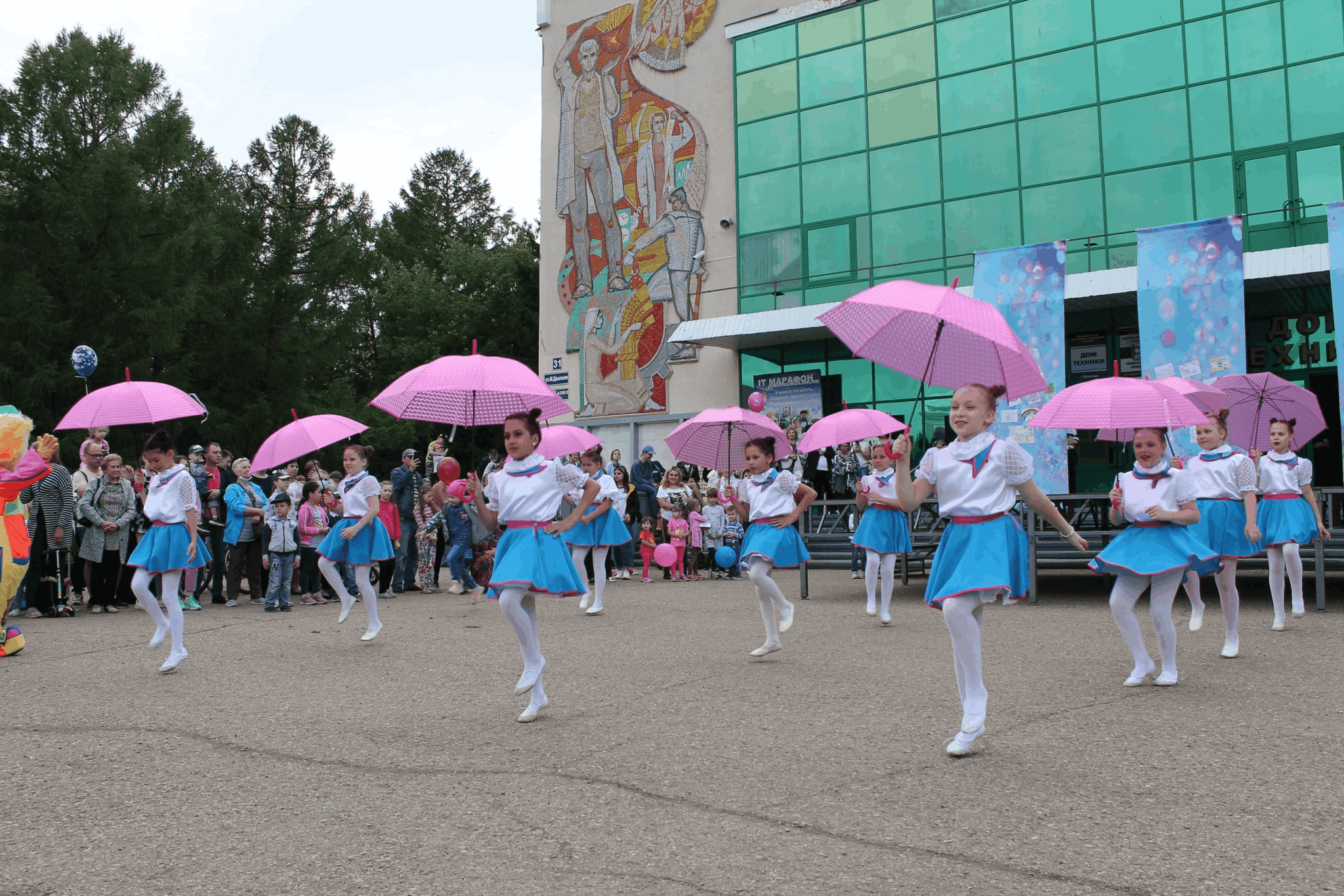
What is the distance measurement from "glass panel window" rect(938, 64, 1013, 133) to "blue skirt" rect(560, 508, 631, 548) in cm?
1605

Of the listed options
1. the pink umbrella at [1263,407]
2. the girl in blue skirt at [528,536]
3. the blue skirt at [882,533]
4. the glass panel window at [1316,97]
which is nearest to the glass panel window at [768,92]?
the glass panel window at [1316,97]

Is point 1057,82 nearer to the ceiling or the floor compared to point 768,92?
nearer to the floor

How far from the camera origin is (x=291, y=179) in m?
48.3

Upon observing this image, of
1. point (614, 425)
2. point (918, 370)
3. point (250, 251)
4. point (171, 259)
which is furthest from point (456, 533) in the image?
point (250, 251)

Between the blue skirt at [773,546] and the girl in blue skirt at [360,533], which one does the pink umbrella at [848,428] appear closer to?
the blue skirt at [773,546]

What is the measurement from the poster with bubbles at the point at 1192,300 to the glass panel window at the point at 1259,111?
4835 mm

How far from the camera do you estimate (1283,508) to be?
10445mm

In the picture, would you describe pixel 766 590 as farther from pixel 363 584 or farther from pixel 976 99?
pixel 976 99

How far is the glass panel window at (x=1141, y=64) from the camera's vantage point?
23156 millimetres

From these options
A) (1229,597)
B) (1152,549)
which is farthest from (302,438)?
(1229,597)

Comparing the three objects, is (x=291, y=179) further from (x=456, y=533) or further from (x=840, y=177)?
(x=456, y=533)

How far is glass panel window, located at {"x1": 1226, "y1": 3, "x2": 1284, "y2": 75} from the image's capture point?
874 inches

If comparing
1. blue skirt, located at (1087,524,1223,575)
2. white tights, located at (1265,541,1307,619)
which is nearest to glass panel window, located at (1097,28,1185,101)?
white tights, located at (1265,541,1307,619)

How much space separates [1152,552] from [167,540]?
748 centimetres
